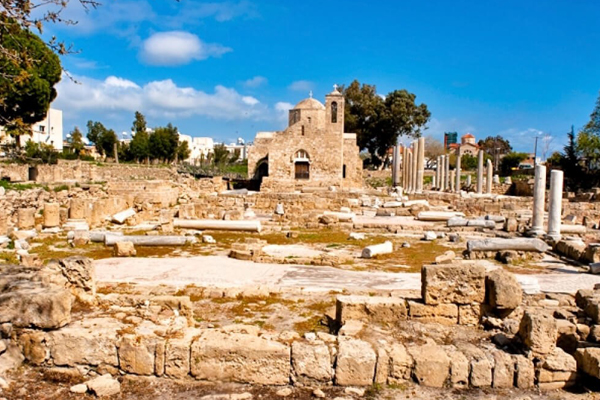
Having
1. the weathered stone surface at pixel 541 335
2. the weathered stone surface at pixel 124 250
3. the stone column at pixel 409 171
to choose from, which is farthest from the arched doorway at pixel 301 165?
the weathered stone surface at pixel 541 335

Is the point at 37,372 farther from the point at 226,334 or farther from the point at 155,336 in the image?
the point at 226,334

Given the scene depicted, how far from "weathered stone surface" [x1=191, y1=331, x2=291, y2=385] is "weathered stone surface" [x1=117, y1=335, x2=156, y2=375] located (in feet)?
1.38

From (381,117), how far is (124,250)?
4340 cm

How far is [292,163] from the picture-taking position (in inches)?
1433

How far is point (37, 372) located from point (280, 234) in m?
11.5

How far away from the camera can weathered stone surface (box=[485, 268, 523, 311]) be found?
589 cm

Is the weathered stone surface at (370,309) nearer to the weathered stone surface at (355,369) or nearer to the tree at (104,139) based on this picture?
the weathered stone surface at (355,369)

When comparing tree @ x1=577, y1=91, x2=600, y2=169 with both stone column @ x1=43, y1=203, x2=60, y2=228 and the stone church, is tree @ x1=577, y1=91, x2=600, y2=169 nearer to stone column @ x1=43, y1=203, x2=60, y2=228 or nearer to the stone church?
the stone church

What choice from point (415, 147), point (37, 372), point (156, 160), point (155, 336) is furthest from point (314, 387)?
point (156, 160)

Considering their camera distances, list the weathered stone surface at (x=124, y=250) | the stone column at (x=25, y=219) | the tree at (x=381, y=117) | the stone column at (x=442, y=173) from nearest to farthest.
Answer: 1. the weathered stone surface at (x=124, y=250)
2. the stone column at (x=25, y=219)
3. the stone column at (x=442, y=173)
4. the tree at (x=381, y=117)

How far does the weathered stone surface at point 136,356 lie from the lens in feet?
15.1

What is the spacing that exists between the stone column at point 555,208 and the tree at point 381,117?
3692 cm

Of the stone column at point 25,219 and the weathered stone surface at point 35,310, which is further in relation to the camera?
the stone column at point 25,219

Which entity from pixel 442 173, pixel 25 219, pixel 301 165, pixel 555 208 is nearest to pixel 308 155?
pixel 301 165
